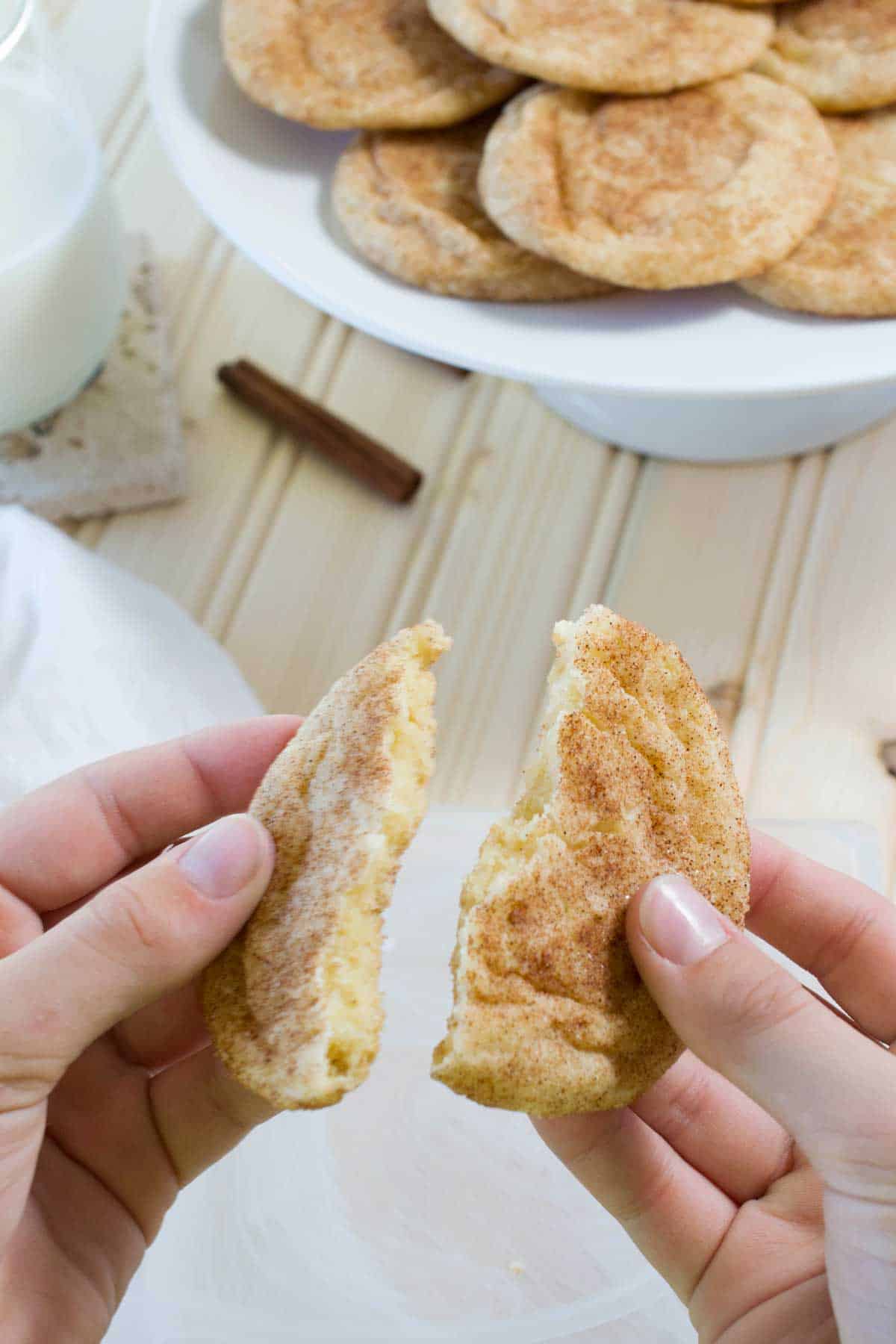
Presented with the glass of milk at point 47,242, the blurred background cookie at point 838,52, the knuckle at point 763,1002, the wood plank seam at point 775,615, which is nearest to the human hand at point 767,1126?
the knuckle at point 763,1002

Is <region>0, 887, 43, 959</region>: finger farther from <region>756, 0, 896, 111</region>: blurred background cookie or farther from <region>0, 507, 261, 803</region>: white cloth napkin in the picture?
<region>756, 0, 896, 111</region>: blurred background cookie

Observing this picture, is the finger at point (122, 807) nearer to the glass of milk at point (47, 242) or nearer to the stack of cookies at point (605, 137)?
the stack of cookies at point (605, 137)

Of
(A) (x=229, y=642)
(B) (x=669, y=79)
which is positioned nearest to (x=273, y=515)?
(A) (x=229, y=642)

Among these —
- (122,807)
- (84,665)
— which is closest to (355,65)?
(84,665)

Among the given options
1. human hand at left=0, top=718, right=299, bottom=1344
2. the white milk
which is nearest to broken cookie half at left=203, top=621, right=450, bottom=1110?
human hand at left=0, top=718, right=299, bottom=1344

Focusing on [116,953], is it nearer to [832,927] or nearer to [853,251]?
[832,927]

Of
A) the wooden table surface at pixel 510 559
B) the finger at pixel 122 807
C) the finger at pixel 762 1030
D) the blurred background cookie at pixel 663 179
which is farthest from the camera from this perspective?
the wooden table surface at pixel 510 559
